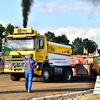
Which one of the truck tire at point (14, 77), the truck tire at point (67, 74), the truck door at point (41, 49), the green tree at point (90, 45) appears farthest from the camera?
the green tree at point (90, 45)

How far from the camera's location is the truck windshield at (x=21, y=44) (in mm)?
16175

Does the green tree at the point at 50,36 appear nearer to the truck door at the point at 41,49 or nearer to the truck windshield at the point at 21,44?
the truck door at the point at 41,49

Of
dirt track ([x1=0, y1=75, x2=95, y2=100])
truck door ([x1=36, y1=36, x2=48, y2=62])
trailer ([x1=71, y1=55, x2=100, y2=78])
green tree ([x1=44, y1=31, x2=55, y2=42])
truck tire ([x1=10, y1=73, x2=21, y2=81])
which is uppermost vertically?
green tree ([x1=44, y1=31, x2=55, y2=42])

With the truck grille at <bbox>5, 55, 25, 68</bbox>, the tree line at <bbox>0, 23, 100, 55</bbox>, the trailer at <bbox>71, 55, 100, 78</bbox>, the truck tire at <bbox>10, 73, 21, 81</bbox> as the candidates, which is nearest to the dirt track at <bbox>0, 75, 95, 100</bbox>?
the truck grille at <bbox>5, 55, 25, 68</bbox>

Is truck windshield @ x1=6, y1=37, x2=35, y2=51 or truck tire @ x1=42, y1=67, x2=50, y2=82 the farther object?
truck tire @ x1=42, y1=67, x2=50, y2=82

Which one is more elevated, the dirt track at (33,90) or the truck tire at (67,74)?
the truck tire at (67,74)

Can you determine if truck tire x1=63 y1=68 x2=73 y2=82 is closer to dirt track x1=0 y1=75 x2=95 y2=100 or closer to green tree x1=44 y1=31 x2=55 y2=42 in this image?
dirt track x1=0 y1=75 x2=95 y2=100

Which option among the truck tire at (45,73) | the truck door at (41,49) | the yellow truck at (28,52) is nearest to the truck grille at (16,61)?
the yellow truck at (28,52)

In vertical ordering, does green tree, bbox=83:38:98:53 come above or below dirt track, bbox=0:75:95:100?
above

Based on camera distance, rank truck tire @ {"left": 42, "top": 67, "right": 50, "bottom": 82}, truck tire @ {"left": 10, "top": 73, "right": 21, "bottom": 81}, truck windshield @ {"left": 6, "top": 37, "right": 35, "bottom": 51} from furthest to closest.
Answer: truck tire @ {"left": 10, "top": 73, "right": 21, "bottom": 81} → truck tire @ {"left": 42, "top": 67, "right": 50, "bottom": 82} → truck windshield @ {"left": 6, "top": 37, "right": 35, "bottom": 51}

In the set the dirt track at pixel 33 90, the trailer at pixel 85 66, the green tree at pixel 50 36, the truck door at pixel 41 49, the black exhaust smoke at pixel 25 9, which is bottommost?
the dirt track at pixel 33 90

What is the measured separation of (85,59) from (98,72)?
66.9 inches

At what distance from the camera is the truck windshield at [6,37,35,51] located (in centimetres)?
1617

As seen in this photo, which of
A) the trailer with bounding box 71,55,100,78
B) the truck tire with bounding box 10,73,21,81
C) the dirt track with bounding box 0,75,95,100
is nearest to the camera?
the dirt track with bounding box 0,75,95,100
